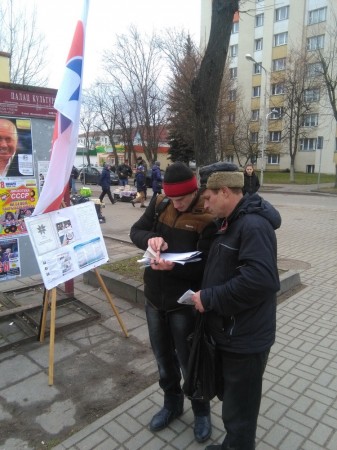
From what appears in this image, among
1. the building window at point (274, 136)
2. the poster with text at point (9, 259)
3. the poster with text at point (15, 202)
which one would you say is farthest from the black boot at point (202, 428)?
the building window at point (274, 136)

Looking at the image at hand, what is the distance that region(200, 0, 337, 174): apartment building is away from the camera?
3775 cm

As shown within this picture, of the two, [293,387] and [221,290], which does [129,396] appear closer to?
[293,387]

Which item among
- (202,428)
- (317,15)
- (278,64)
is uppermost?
(317,15)

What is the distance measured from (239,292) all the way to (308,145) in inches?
1742

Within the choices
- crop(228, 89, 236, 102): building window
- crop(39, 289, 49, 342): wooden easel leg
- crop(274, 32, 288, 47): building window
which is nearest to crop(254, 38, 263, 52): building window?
crop(274, 32, 288, 47): building window

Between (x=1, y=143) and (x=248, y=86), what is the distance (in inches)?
1821

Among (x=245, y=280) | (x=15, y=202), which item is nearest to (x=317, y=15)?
(x=15, y=202)

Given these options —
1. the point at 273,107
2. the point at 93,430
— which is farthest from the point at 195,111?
the point at 273,107

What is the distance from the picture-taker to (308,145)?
42.2 meters

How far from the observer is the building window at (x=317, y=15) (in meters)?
38.6

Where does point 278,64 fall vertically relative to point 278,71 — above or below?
above

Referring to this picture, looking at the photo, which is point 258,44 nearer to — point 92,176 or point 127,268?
point 92,176

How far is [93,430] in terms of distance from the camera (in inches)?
103

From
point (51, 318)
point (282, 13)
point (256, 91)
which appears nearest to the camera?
point (51, 318)
